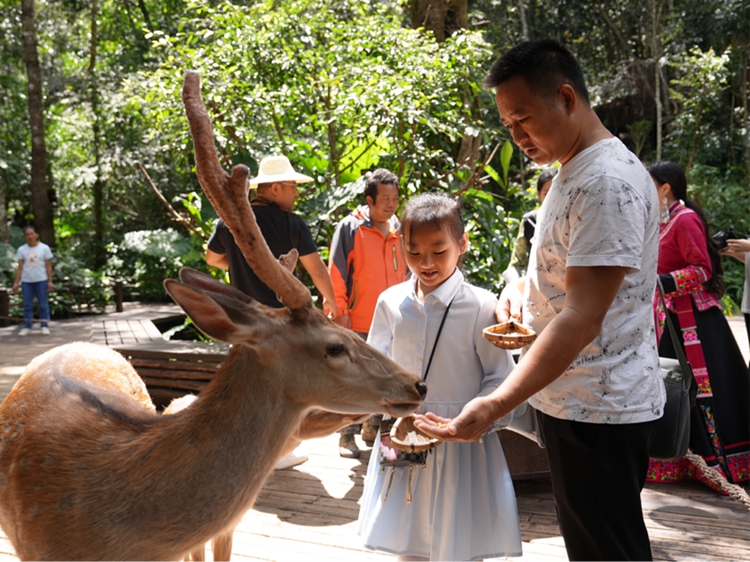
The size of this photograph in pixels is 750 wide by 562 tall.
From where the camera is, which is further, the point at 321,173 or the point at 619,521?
the point at 321,173

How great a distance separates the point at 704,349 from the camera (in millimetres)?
4703

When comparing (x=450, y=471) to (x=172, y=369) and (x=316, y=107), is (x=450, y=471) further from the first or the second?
(x=316, y=107)

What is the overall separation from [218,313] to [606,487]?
121 centimetres

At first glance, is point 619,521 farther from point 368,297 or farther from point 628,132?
point 628,132

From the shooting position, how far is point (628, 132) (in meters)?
20.2

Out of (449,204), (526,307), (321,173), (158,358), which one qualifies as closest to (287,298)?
(526,307)

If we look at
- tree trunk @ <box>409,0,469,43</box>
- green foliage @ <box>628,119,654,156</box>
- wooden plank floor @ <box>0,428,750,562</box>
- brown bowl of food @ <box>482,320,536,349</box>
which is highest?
green foliage @ <box>628,119,654,156</box>

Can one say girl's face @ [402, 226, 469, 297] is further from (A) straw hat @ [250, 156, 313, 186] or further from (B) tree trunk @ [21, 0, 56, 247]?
(B) tree trunk @ [21, 0, 56, 247]

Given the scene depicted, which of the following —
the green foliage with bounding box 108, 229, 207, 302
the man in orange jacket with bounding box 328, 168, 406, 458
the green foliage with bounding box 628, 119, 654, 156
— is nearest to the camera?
the man in orange jacket with bounding box 328, 168, 406, 458

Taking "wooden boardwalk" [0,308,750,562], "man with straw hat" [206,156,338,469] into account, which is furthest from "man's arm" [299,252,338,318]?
"wooden boardwalk" [0,308,750,562]

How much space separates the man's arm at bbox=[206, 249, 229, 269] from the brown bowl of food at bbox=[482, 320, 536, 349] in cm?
308

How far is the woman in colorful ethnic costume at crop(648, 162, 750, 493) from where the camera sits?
4.62 metres

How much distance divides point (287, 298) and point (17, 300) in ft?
48.0

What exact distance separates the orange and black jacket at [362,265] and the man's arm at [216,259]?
851 mm
